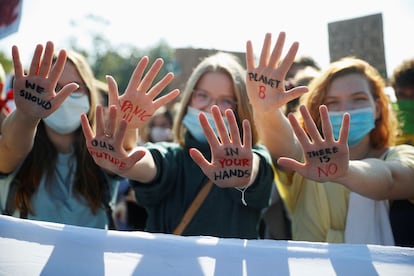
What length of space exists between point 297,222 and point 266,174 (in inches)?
13.0

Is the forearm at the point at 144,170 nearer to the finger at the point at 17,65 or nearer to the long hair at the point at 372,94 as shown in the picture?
the finger at the point at 17,65

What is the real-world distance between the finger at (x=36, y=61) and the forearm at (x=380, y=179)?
A: 133 cm

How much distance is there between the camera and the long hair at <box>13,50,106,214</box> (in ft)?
8.00

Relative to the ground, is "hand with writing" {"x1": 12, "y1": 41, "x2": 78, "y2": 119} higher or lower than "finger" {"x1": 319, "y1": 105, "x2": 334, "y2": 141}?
higher

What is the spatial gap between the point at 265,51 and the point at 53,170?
1307 millimetres

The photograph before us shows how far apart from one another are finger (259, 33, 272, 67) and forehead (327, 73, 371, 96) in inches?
21.3

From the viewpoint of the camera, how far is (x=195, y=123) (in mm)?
2455

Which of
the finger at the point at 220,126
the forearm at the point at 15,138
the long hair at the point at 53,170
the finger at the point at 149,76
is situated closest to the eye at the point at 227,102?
the finger at the point at 149,76

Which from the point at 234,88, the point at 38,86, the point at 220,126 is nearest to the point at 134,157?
the point at 220,126

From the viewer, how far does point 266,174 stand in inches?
88.0

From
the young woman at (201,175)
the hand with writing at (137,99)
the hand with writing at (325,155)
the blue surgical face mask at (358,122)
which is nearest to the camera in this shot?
the hand with writing at (325,155)

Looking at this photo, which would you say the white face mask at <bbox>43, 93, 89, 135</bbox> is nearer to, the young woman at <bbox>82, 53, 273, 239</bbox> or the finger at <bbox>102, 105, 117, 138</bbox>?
the young woman at <bbox>82, 53, 273, 239</bbox>

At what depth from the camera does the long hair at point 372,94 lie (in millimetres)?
2459

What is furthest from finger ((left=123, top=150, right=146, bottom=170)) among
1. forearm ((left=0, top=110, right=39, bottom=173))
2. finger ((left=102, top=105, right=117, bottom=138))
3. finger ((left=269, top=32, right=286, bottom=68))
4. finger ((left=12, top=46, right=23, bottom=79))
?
finger ((left=269, top=32, right=286, bottom=68))
